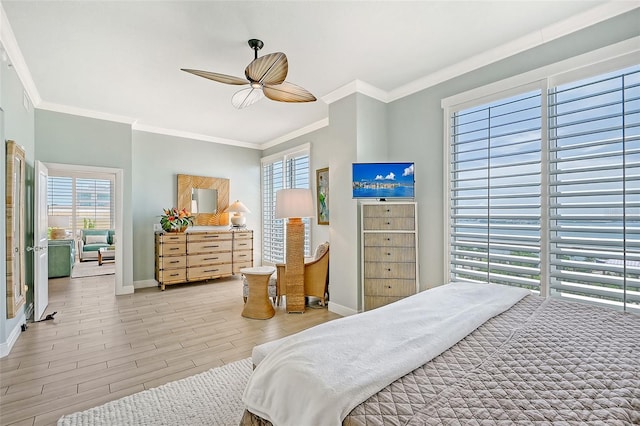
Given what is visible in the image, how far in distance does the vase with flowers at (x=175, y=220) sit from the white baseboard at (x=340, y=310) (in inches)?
119

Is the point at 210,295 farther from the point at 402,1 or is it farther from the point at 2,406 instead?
the point at 402,1

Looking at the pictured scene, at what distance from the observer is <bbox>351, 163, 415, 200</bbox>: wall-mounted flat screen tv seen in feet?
11.5

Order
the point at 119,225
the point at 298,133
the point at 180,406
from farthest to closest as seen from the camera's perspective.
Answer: the point at 298,133
the point at 119,225
the point at 180,406

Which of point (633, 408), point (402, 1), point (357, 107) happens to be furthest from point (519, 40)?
point (633, 408)

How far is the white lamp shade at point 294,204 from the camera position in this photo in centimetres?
393

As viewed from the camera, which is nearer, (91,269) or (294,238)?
(294,238)

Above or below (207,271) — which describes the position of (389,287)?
above

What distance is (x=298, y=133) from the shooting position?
5.59 metres

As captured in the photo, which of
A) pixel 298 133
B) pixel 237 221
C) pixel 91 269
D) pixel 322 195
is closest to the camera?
pixel 322 195

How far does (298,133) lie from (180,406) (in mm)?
4507

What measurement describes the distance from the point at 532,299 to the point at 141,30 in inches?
141

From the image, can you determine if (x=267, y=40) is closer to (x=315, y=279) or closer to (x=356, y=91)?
(x=356, y=91)

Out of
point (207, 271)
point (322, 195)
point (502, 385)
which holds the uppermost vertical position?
point (322, 195)

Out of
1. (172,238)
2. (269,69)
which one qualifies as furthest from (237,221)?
(269,69)
